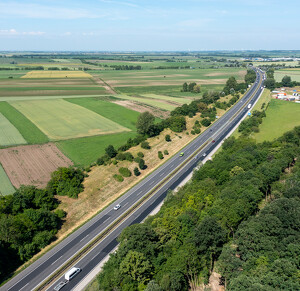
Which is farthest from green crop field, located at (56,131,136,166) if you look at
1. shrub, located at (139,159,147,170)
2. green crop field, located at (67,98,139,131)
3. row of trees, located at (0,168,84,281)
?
row of trees, located at (0,168,84,281)

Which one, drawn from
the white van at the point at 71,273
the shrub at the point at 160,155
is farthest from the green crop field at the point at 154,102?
the white van at the point at 71,273

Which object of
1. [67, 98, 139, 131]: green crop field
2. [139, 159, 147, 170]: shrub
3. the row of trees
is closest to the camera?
the row of trees

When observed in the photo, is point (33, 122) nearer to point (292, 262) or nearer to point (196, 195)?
point (196, 195)

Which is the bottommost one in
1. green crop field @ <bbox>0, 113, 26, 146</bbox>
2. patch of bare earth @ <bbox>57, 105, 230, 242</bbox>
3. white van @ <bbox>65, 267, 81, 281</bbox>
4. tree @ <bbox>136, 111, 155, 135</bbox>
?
white van @ <bbox>65, 267, 81, 281</bbox>

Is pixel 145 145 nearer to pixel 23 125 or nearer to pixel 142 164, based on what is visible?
pixel 142 164

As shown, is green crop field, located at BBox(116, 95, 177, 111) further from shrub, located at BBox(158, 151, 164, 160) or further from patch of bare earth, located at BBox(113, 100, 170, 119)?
shrub, located at BBox(158, 151, 164, 160)

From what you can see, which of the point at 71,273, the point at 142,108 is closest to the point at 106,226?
the point at 71,273

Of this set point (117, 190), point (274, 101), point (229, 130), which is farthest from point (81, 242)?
point (274, 101)
